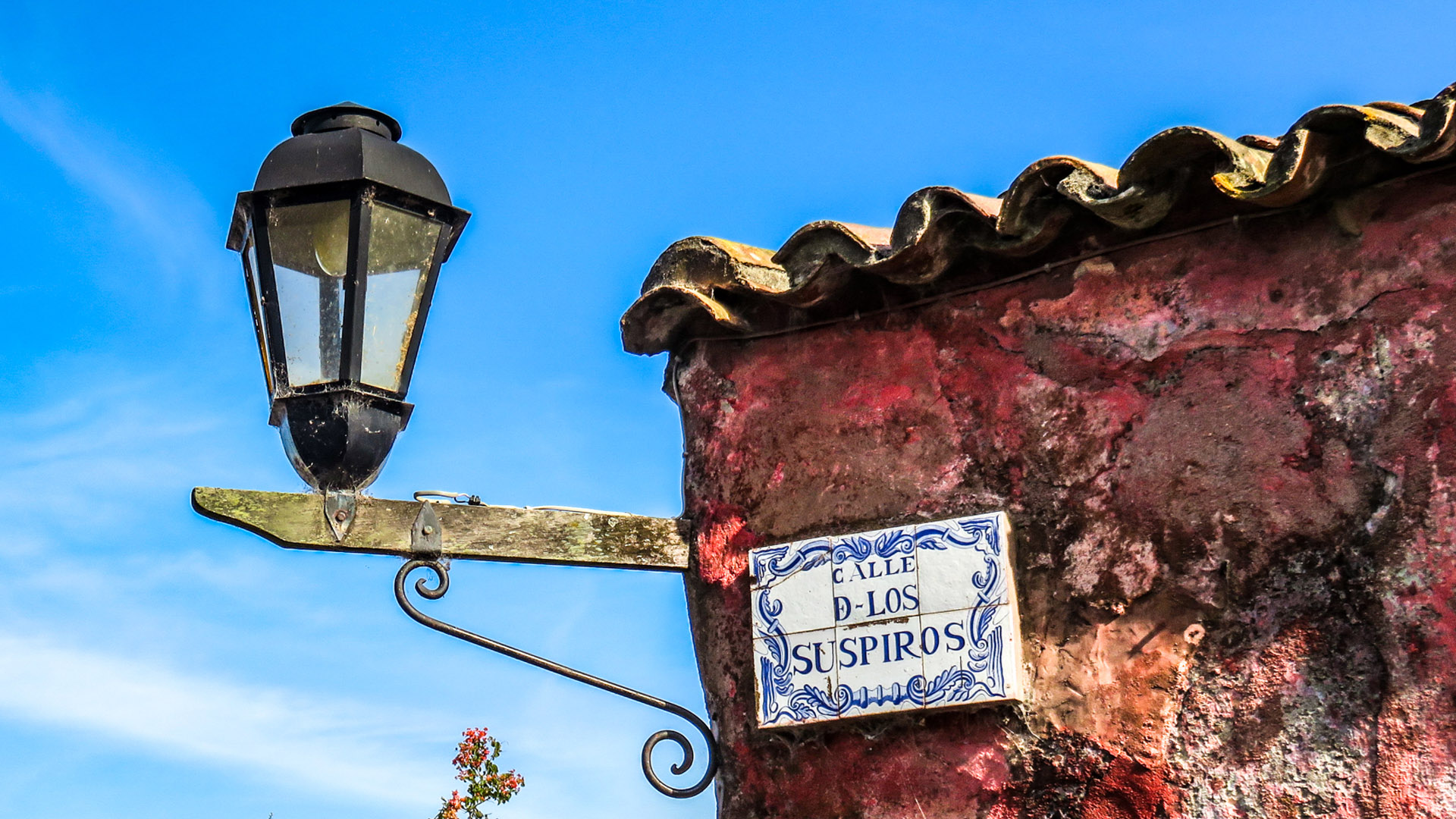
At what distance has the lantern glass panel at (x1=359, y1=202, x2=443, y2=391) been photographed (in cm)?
329

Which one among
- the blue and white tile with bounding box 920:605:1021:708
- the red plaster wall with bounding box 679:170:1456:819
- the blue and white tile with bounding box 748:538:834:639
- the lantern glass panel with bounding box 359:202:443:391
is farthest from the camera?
the blue and white tile with bounding box 748:538:834:639

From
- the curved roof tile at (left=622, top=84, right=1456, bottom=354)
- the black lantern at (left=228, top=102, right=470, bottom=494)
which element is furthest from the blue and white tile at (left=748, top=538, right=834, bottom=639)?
the black lantern at (left=228, top=102, right=470, bottom=494)

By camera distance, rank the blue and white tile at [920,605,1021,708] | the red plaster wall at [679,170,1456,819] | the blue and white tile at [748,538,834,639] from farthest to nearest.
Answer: the blue and white tile at [748,538,834,639] → the blue and white tile at [920,605,1021,708] → the red plaster wall at [679,170,1456,819]

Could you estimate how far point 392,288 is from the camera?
10.9 feet

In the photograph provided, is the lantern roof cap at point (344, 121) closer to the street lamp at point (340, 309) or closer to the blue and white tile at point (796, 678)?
the street lamp at point (340, 309)

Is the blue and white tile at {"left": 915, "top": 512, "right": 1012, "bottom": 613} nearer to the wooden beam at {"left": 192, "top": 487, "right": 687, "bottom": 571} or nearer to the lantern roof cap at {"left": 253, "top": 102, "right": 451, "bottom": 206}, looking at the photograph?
the wooden beam at {"left": 192, "top": 487, "right": 687, "bottom": 571}

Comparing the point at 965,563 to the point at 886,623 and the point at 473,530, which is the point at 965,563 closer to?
the point at 886,623

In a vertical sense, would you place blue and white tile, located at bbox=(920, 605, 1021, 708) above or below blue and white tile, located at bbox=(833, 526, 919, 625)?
below

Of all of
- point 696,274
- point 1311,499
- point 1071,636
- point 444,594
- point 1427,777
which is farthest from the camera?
point 696,274

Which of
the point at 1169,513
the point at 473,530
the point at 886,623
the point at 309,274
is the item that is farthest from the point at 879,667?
the point at 309,274

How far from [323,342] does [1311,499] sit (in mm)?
1994

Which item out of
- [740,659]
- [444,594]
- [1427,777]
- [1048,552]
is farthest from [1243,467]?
[444,594]

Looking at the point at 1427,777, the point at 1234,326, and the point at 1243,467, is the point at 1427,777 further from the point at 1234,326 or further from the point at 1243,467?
the point at 1234,326

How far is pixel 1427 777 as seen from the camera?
272 cm
